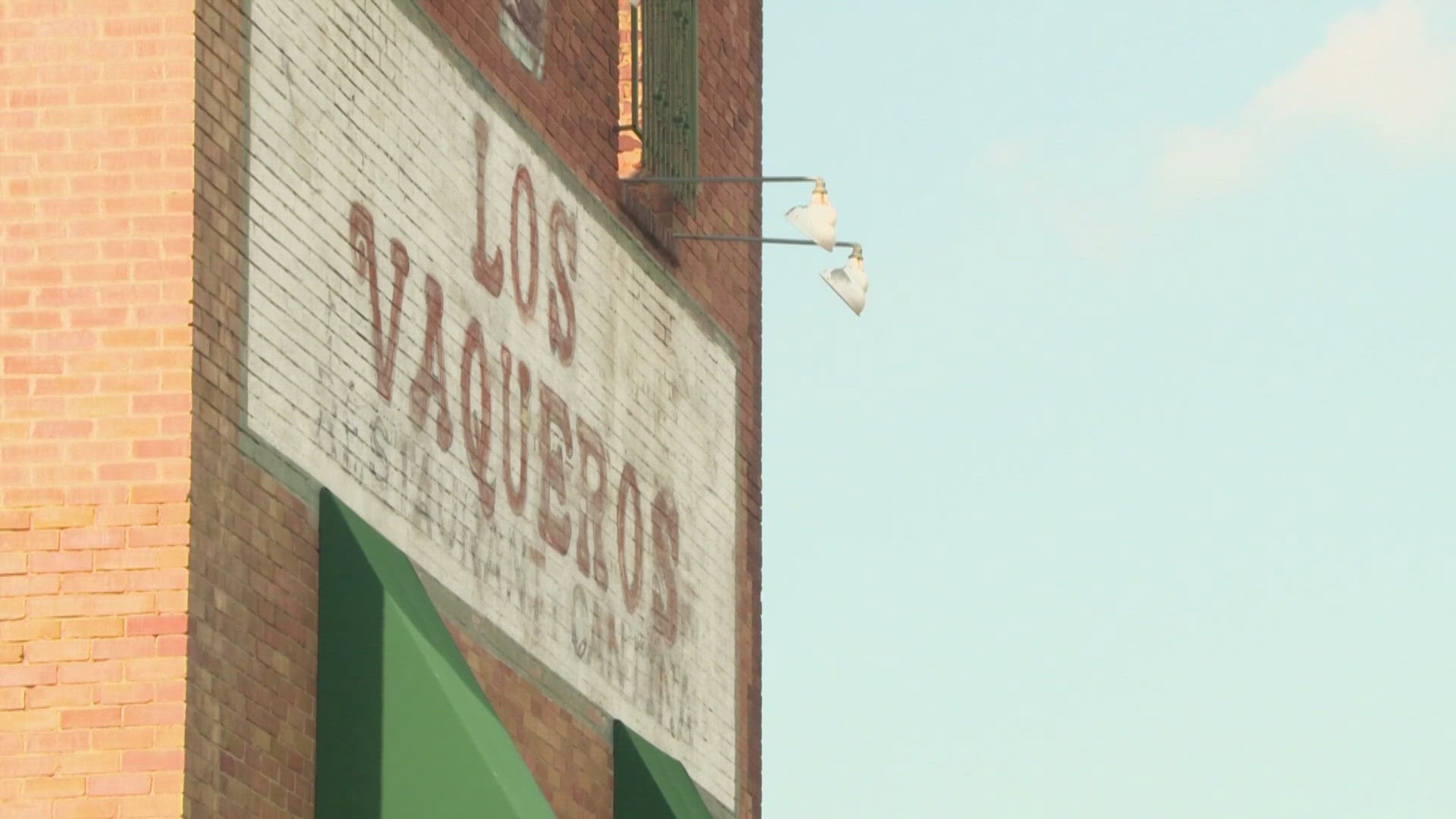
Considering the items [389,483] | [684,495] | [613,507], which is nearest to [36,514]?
[389,483]

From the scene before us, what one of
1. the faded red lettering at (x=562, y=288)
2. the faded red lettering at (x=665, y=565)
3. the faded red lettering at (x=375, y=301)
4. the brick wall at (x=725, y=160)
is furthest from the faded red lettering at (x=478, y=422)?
the faded red lettering at (x=665, y=565)

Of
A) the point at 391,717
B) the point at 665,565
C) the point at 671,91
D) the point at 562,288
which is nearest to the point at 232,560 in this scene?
the point at 391,717

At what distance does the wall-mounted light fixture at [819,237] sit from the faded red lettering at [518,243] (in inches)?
63.7

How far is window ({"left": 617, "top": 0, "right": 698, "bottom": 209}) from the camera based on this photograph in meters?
17.6

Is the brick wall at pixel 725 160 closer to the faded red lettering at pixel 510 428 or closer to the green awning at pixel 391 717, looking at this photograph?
the faded red lettering at pixel 510 428

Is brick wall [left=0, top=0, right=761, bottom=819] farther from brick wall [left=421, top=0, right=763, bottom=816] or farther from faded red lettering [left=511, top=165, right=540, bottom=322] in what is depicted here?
brick wall [left=421, top=0, right=763, bottom=816]

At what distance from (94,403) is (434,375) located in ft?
8.67

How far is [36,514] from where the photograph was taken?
11.6 metres

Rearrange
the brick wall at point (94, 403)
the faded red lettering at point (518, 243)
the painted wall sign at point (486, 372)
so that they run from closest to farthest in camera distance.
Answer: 1. the brick wall at point (94, 403)
2. the painted wall sign at point (486, 372)
3. the faded red lettering at point (518, 243)

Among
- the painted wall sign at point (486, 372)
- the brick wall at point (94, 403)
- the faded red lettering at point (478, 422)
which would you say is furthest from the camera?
→ the faded red lettering at point (478, 422)

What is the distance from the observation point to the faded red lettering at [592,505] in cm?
1614

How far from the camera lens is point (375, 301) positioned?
Result: 13570 millimetres

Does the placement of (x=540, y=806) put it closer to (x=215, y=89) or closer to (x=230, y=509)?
(x=230, y=509)

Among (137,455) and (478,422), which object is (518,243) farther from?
(137,455)
